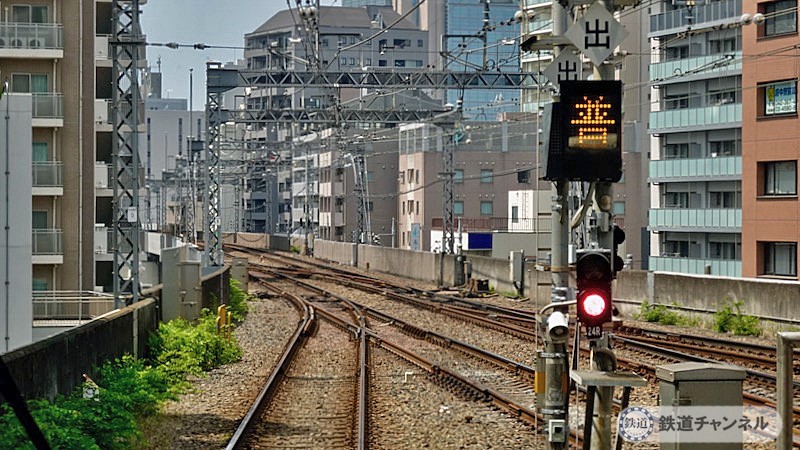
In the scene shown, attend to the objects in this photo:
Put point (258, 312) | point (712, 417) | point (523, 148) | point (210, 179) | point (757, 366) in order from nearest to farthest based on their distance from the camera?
point (712, 417)
point (757, 366)
point (258, 312)
point (210, 179)
point (523, 148)

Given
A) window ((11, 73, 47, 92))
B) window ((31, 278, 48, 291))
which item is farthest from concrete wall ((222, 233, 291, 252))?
window ((31, 278, 48, 291))

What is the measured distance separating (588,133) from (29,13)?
97.3ft

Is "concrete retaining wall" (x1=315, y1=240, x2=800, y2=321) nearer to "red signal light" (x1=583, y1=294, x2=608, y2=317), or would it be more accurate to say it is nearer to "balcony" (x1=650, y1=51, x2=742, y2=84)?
"red signal light" (x1=583, y1=294, x2=608, y2=317)

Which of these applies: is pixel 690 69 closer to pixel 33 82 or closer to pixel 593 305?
pixel 33 82

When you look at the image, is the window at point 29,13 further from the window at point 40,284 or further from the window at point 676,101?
the window at point 676,101

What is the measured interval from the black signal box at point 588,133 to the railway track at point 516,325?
5.67 feet

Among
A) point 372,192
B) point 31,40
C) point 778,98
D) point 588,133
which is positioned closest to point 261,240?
point 372,192

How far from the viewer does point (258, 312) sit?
31.3 meters

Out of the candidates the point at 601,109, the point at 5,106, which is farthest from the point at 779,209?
the point at 601,109

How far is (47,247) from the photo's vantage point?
3256 centimetres

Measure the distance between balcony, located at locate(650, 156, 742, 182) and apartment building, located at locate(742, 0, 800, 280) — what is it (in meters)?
5.66

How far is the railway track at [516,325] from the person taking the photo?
50.5ft

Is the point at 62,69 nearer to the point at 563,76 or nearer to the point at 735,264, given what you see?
the point at 735,264

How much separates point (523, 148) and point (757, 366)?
4999 centimetres
